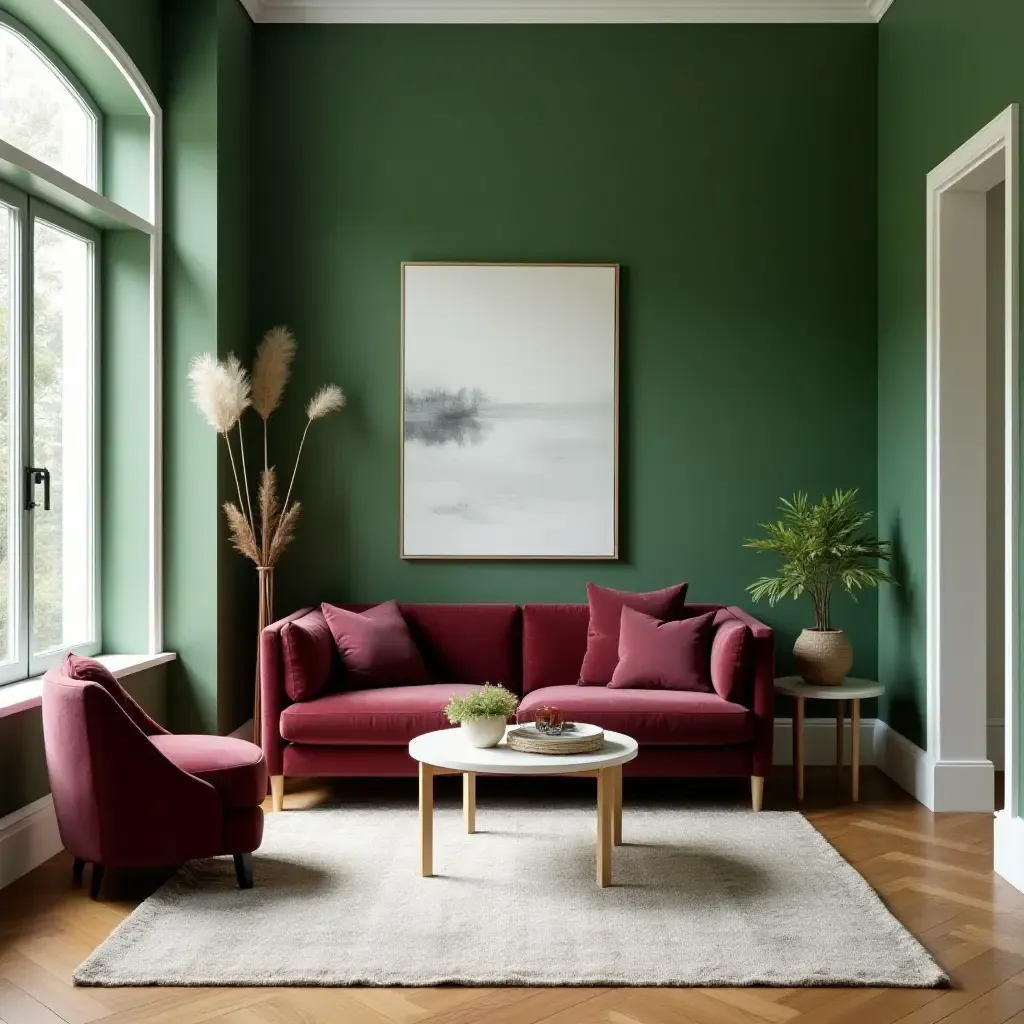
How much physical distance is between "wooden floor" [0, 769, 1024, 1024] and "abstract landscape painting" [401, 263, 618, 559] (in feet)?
7.93

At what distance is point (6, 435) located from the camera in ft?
14.1

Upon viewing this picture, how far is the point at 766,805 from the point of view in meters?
4.95

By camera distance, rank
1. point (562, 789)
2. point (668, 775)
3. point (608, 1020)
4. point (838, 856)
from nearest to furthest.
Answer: point (608, 1020)
point (838, 856)
point (668, 775)
point (562, 789)

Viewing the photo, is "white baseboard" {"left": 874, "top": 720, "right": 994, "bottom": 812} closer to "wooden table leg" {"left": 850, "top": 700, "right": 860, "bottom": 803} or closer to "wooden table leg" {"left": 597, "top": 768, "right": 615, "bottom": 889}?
"wooden table leg" {"left": 850, "top": 700, "right": 860, "bottom": 803}

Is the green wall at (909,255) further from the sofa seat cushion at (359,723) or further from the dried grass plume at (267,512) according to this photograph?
the dried grass plume at (267,512)

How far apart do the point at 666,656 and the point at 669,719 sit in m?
0.37

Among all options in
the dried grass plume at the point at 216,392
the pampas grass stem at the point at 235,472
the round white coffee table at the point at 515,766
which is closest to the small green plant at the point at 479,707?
the round white coffee table at the point at 515,766

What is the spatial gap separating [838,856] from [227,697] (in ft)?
9.29

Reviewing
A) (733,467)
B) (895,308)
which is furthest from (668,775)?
(895,308)

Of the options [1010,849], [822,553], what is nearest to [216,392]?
[822,553]

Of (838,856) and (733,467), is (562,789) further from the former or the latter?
(733,467)

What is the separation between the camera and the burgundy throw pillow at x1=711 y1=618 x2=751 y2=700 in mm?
4828

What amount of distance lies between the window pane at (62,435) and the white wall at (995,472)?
428 cm

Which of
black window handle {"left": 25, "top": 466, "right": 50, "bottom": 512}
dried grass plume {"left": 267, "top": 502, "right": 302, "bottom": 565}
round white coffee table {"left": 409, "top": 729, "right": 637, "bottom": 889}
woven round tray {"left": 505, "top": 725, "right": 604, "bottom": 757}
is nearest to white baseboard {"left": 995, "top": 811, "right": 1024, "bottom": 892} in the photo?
round white coffee table {"left": 409, "top": 729, "right": 637, "bottom": 889}
